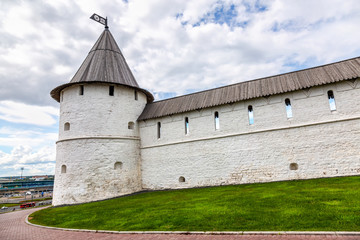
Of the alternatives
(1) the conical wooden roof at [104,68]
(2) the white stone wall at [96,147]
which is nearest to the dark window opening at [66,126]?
(2) the white stone wall at [96,147]

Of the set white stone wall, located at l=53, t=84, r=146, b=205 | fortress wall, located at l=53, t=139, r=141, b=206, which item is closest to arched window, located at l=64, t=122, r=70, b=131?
white stone wall, located at l=53, t=84, r=146, b=205

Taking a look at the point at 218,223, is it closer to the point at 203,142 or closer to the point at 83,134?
the point at 203,142

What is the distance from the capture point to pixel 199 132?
53.0ft

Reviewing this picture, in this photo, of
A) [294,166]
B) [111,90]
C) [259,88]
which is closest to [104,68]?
[111,90]

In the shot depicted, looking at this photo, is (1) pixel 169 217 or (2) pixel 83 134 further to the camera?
(2) pixel 83 134

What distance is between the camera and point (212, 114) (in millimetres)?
15992

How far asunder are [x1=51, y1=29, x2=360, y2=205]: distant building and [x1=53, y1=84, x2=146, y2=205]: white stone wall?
69 millimetres

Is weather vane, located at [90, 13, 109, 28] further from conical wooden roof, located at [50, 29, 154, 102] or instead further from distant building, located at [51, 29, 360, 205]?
distant building, located at [51, 29, 360, 205]

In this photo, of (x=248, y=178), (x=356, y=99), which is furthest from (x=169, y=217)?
(x=356, y=99)

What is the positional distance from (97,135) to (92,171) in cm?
255

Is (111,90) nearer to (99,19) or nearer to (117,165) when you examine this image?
(117,165)

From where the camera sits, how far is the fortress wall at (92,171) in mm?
15523

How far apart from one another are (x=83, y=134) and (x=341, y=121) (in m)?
16.3

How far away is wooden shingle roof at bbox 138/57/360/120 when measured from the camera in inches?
516
